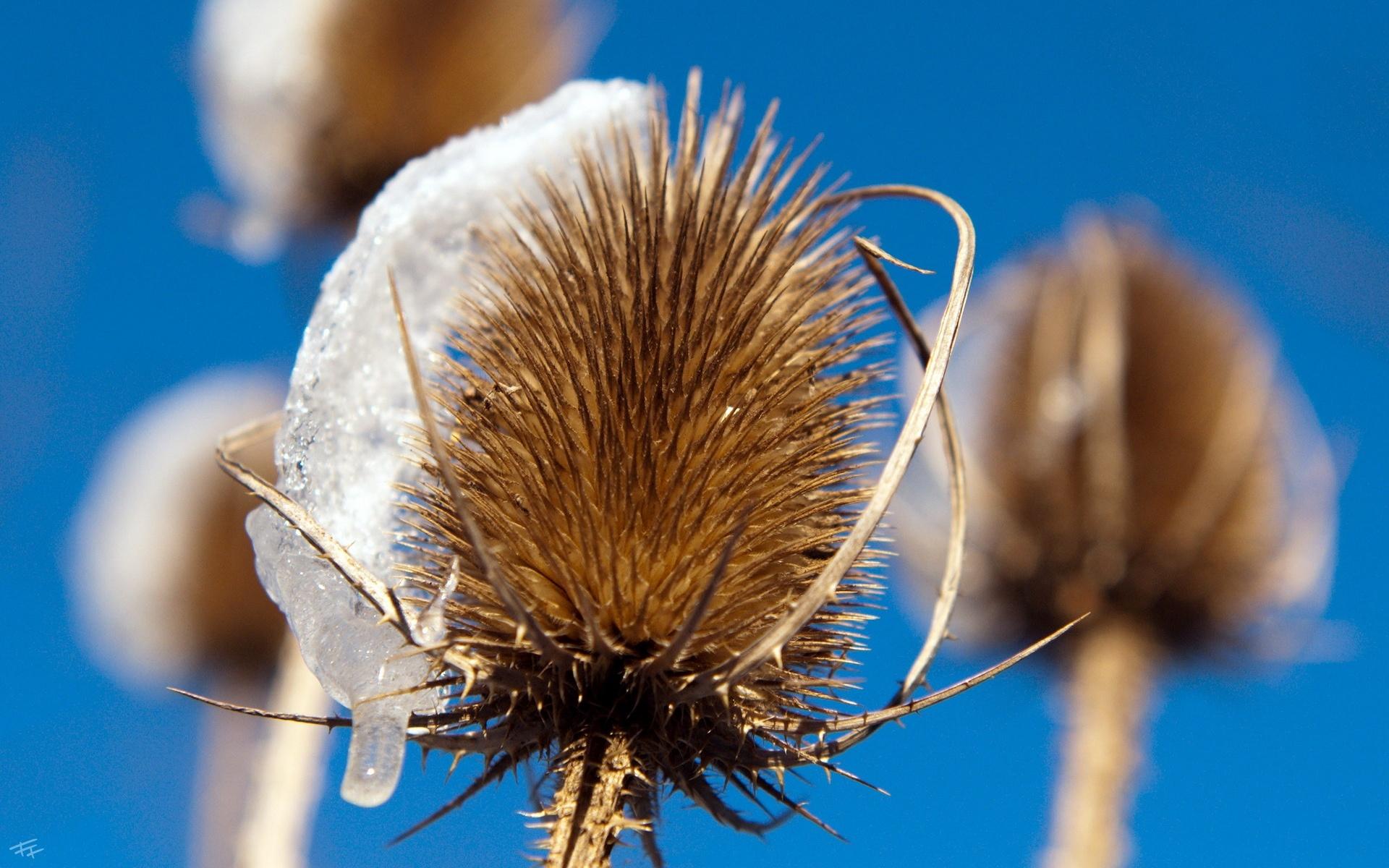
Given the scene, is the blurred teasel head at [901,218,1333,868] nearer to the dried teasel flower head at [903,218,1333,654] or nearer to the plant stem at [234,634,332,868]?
the dried teasel flower head at [903,218,1333,654]

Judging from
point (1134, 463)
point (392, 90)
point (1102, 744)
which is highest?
point (392, 90)

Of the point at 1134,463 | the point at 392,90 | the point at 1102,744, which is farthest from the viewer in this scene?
the point at 1134,463

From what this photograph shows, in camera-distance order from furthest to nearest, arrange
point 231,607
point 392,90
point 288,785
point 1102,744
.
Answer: point 231,607
point 1102,744
point 392,90
point 288,785

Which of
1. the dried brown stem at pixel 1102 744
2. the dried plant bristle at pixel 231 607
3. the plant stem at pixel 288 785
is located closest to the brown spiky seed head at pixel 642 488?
the plant stem at pixel 288 785

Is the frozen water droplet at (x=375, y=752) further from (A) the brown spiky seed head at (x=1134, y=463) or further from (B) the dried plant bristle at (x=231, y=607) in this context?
(B) the dried plant bristle at (x=231, y=607)

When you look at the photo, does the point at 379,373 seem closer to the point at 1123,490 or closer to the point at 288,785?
the point at 288,785

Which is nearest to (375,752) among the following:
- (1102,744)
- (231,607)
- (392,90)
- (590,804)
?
(590,804)

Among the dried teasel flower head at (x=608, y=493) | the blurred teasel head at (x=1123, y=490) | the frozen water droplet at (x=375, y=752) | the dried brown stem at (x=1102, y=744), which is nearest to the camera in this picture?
the frozen water droplet at (x=375, y=752)
